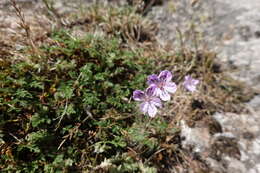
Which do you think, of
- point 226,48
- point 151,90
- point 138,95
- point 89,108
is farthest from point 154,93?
point 226,48

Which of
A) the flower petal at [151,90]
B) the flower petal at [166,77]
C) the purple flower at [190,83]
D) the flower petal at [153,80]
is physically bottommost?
→ the flower petal at [151,90]

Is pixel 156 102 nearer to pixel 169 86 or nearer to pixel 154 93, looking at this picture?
pixel 154 93

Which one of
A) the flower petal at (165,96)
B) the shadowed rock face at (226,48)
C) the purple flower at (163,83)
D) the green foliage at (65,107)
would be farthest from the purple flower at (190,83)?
the flower petal at (165,96)

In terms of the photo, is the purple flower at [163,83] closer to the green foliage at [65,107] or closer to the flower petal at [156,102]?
the flower petal at [156,102]

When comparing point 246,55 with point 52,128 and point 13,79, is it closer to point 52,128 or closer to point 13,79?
point 52,128

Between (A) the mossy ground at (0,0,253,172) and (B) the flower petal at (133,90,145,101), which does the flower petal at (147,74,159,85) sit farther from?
(A) the mossy ground at (0,0,253,172)

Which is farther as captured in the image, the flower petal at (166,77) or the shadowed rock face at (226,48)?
the shadowed rock face at (226,48)

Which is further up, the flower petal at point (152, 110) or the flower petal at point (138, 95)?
the flower petal at point (138, 95)

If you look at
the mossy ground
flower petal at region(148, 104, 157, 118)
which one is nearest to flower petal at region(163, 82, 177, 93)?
flower petal at region(148, 104, 157, 118)

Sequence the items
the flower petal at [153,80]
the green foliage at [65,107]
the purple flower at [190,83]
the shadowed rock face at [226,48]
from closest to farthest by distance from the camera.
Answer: the flower petal at [153,80] < the green foliage at [65,107] < the shadowed rock face at [226,48] < the purple flower at [190,83]
